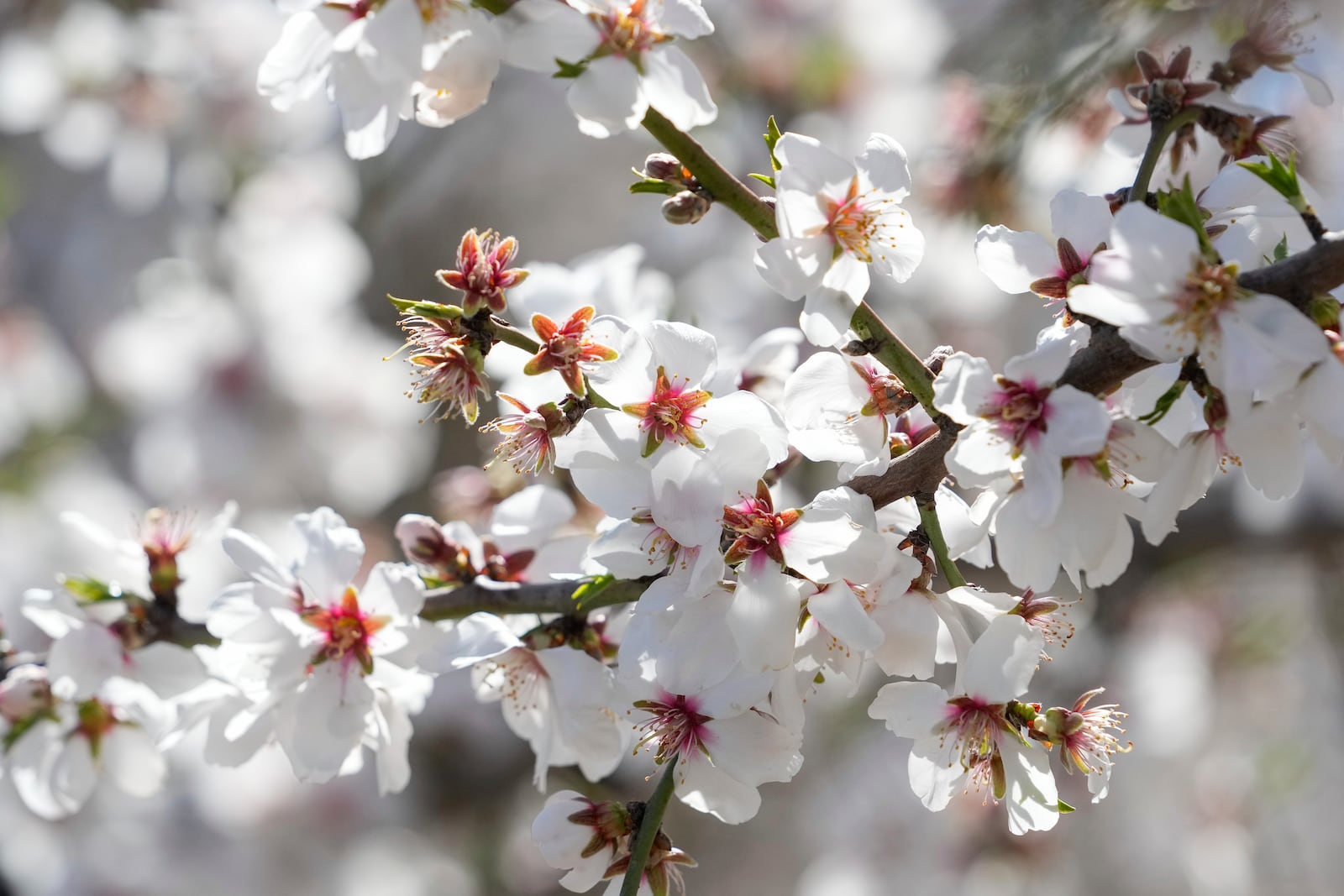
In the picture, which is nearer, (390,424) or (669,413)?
(669,413)

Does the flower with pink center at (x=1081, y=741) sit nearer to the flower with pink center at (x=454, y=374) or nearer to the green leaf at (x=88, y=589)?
the flower with pink center at (x=454, y=374)

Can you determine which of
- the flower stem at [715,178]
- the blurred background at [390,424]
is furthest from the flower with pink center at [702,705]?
the blurred background at [390,424]

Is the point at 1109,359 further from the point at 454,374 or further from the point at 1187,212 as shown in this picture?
the point at 454,374

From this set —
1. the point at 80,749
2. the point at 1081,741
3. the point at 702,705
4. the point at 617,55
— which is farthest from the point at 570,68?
the point at 80,749

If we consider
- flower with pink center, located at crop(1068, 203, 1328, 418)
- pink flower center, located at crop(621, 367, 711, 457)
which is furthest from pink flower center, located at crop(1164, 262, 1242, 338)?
pink flower center, located at crop(621, 367, 711, 457)

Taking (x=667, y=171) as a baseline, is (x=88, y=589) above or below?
below
